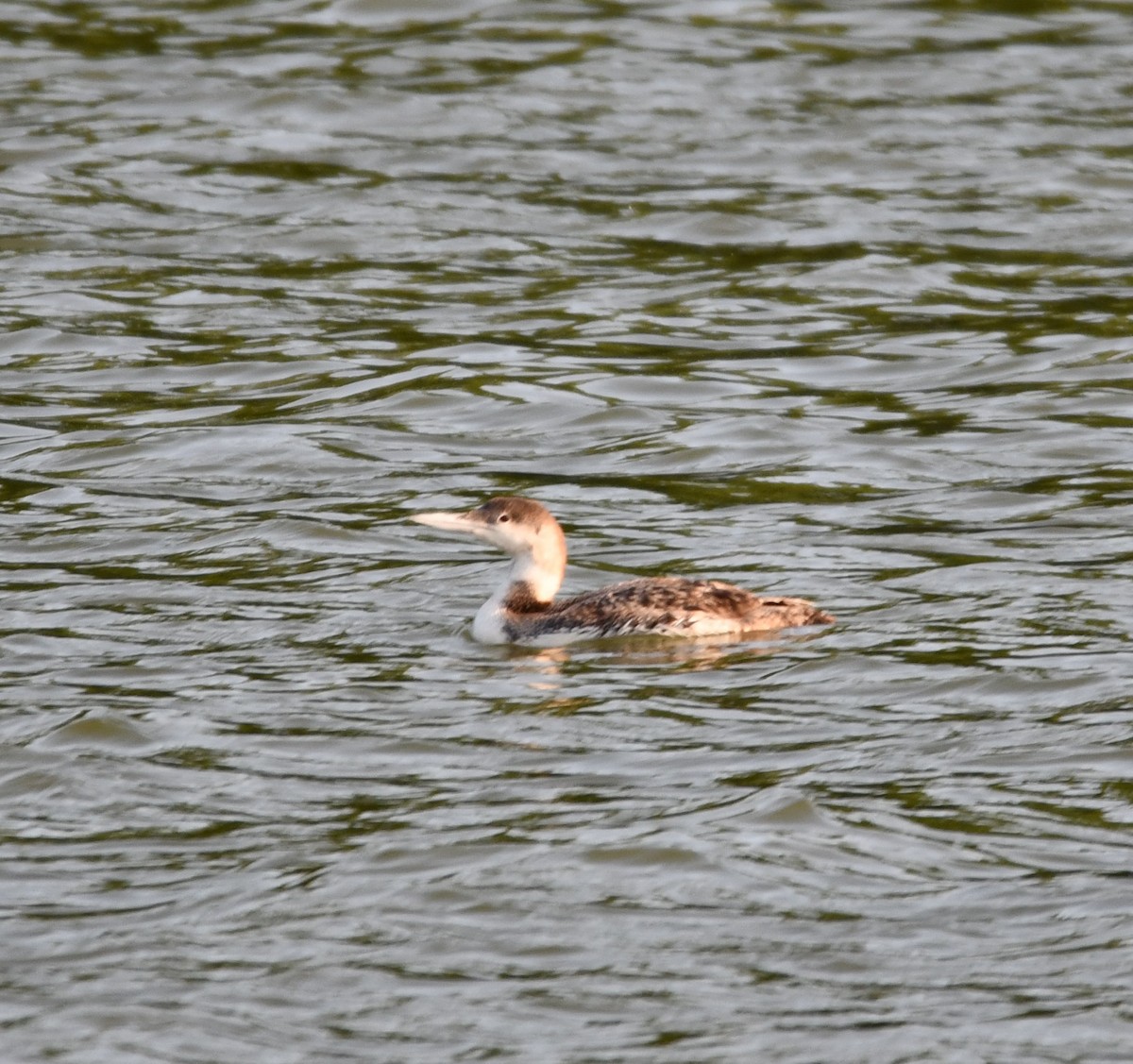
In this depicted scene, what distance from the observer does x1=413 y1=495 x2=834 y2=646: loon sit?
10.8m

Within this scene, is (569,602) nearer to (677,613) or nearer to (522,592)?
(522,592)

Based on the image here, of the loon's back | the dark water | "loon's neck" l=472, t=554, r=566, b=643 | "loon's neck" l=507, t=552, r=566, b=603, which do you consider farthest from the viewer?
"loon's neck" l=507, t=552, r=566, b=603

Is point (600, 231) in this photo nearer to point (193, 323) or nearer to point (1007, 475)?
point (193, 323)

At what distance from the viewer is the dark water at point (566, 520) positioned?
7613 millimetres

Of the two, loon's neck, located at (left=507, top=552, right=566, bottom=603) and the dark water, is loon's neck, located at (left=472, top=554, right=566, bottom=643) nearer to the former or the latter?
loon's neck, located at (left=507, top=552, right=566, bottom=603)

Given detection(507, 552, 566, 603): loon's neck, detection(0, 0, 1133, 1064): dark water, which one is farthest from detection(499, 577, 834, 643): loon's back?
detection(507, 552, 566, 603): loon's neck

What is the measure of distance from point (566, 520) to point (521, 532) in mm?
1809

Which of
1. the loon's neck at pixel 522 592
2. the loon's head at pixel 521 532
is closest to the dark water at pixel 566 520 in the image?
the loon's neck at pixel 522 592

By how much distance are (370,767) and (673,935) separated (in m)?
1.86

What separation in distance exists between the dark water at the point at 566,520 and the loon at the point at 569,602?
16 centimetres

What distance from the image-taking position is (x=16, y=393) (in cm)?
1555

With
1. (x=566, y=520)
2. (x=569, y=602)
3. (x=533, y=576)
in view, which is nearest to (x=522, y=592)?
(x=533, y=576)

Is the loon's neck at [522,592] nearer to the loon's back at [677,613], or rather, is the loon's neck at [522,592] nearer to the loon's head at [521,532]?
the loon's head at [521,532]

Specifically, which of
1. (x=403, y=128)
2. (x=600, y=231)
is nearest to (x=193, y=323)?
(x=600, y=231)
